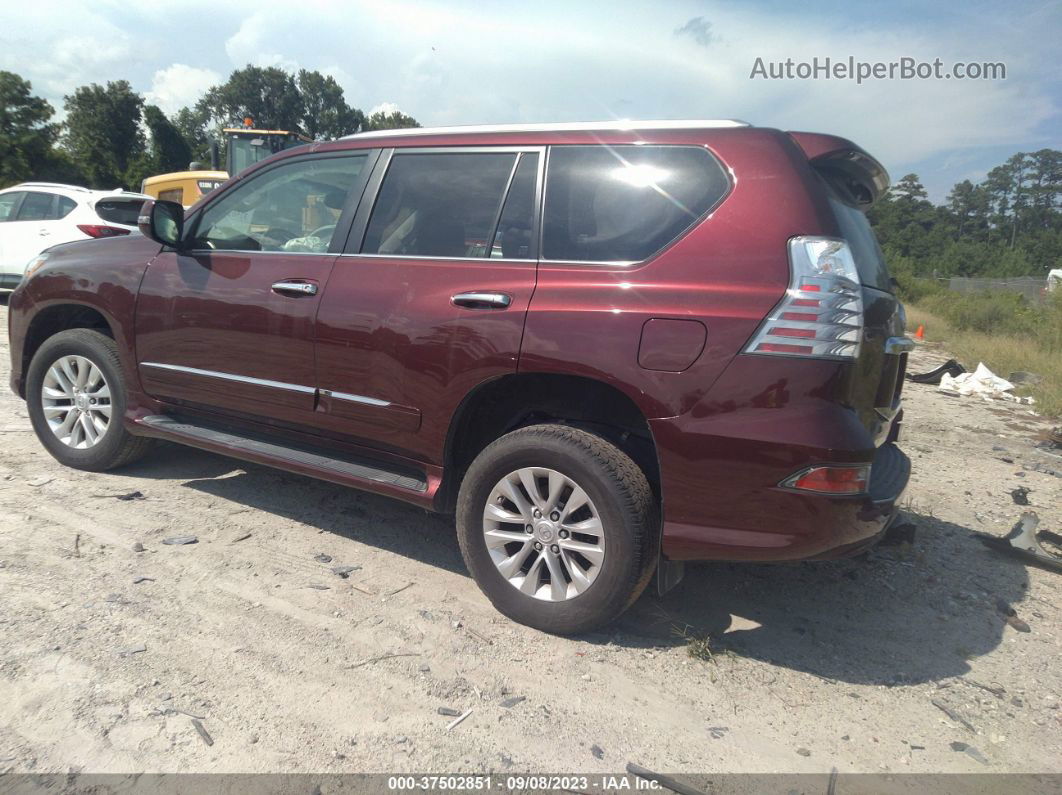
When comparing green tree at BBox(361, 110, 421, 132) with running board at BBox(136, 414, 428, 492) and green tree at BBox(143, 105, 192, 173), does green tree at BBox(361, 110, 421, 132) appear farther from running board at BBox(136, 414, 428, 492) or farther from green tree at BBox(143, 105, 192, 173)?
running board at BBox(136, 414, 428, 492)

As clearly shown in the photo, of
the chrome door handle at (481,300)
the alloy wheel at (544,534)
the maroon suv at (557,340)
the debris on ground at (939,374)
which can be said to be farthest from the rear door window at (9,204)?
the debris on ground at (939,374)

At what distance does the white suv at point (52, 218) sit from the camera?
9.93 m

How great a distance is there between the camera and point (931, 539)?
4.29 meters

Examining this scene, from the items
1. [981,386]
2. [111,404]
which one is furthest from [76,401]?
[981,386]

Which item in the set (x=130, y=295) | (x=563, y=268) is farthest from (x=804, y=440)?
(x=130, y=295)

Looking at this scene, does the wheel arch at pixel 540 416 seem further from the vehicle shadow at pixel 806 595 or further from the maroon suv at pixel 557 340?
the vehicle shadow at pixel 806 595

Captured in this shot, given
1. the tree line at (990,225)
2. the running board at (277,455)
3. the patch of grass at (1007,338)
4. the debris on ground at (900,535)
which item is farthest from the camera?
the tree line at (990,225)

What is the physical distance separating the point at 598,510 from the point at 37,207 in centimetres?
1074

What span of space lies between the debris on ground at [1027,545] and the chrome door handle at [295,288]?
154 inches

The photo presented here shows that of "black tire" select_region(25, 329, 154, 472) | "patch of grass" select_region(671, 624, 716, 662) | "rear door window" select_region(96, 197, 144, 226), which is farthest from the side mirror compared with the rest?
"rear door window" select_region(96, 197, 144, 226)

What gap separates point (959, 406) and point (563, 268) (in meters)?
7.89

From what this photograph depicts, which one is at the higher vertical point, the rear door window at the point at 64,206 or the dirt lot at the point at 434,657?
the rear door window at the point at 64,206

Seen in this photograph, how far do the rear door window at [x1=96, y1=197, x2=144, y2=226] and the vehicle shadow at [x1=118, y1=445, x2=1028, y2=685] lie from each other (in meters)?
6.75

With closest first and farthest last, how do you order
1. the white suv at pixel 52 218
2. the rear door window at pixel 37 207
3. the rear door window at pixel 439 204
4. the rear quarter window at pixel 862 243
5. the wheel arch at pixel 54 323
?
the rear quarter window at pixel 862 243, the rear door window at pixel 439 204, the wheel arch at pixel 54 323, the white suv at pixel 52 218, the rear door window at pixel 37 207
